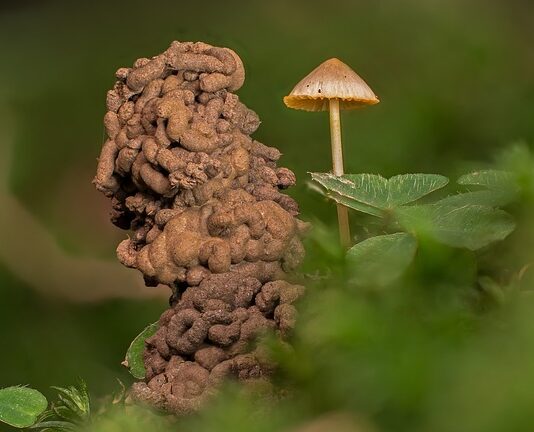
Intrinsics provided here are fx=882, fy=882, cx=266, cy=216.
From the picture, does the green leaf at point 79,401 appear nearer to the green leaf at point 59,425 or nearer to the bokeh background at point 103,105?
the green leaf at point 59,425

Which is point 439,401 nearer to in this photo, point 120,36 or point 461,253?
point 461,253

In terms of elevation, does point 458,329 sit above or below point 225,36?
below

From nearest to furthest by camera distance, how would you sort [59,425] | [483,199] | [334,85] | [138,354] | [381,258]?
[381,258], [483,199], [59,425], [138,354], [334,85]

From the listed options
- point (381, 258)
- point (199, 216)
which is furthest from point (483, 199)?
point (199, 216)

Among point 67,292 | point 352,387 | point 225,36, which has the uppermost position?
point 225,36

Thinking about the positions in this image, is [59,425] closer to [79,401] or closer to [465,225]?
[79,401]

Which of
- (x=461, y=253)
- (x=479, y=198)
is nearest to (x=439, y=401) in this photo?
(x=461, y=253)

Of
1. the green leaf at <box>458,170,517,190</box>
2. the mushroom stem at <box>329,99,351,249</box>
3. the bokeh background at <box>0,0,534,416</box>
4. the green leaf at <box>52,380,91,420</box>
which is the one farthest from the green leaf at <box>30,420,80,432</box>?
the bokeh background at <box>0,0,534,416</box>
